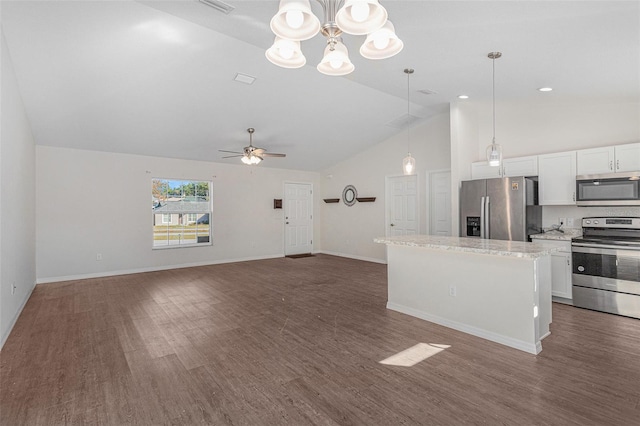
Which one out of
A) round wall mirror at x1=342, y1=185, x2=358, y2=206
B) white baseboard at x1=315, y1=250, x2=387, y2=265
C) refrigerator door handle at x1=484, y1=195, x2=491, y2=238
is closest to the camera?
refrigerator door handle at x1=484, y1=195, x2=491, y2=238

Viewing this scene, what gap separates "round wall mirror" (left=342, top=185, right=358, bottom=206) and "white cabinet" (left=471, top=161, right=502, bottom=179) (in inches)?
136

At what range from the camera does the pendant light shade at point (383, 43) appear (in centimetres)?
214

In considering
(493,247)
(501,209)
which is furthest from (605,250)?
(493,247)

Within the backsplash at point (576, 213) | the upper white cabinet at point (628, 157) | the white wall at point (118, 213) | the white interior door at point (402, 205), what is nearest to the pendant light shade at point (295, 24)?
the upper white cabinet at point (628, 157)

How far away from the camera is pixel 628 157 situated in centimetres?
391

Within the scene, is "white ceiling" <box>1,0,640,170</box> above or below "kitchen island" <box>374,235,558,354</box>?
above

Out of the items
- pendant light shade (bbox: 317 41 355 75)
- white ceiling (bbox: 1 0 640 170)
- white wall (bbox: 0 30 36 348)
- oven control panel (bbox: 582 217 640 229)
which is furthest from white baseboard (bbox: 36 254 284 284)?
oven control panel (bbox: 582 217 640 229)

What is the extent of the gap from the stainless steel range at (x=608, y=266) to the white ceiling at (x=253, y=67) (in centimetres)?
169

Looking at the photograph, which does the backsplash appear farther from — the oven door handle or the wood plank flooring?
the wood plank flooring

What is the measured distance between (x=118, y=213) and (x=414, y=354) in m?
6.12

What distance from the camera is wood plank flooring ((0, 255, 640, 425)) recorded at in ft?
6.72

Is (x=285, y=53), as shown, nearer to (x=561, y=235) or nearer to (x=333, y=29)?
(x=333, y=29)

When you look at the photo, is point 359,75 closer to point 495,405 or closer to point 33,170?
point 495,405

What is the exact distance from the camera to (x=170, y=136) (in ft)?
19.8
